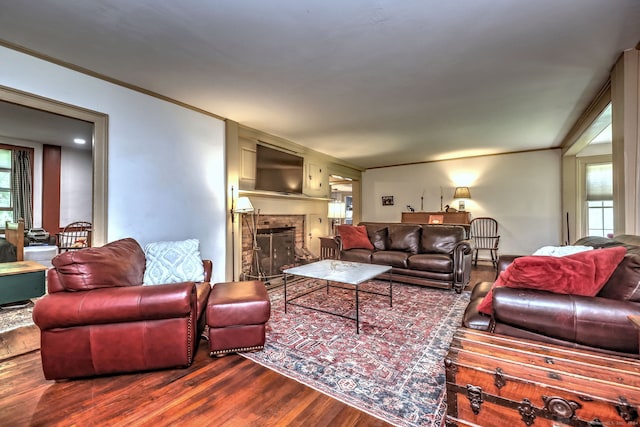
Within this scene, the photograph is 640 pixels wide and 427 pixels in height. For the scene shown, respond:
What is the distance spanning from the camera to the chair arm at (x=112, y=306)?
1657 mm

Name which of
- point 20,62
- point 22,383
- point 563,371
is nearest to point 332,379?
point 563,371

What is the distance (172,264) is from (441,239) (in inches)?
143

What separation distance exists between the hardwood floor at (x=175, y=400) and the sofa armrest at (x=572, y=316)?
906 millimetres

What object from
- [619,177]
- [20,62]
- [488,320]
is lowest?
[488,320]

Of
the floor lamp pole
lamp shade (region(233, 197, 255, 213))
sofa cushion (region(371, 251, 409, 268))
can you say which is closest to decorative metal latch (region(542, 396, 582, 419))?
sofa cushion (region(371, 251, 409, 268))

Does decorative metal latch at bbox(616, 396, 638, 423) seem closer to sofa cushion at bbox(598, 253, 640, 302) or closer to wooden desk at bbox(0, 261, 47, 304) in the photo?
sofa cushion at bbox(598, 253, 640, 302)

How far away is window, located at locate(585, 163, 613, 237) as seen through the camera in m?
5.09

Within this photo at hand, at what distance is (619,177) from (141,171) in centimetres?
458

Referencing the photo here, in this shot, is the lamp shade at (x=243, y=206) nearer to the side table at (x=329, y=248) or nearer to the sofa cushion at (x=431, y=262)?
the side table at (x=329, y=248)

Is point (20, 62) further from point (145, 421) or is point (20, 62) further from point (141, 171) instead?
point (145, 421)

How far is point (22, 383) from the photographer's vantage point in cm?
174

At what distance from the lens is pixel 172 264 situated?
2535mm

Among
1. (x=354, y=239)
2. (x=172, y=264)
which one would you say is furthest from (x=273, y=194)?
(x=172, y=264)

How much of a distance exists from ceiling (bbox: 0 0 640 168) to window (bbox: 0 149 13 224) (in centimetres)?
431
